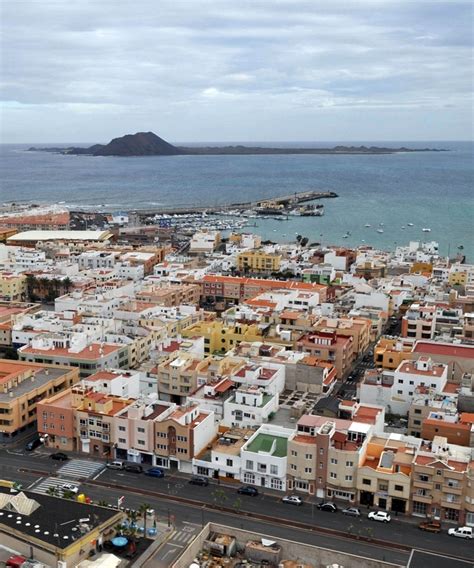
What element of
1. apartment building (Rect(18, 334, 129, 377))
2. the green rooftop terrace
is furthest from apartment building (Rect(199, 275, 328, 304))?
the green rooftop terrace

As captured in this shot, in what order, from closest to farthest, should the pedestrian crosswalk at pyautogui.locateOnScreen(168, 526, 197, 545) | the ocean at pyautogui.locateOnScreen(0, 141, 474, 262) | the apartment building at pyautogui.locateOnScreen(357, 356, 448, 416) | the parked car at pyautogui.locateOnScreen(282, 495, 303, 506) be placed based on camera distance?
1. the pedestrian crosswalk at pyautogui.locateOnScreen(168, 526, 197, 545)
2. the parked car at pyautogui.locateOnScreen(282, 495, 303, 506)
3. the apartment building at pyautogui.locateOnScreen(357, 356, 448, 416)
4. the ocean at pyautogui.locateOnScreen(0, 141, 474, 262)

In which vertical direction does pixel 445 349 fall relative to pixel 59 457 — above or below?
above

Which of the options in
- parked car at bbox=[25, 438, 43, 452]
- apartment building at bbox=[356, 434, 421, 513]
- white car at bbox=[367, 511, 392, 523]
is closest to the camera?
white car at bbox=[367, 511, 392, 523]

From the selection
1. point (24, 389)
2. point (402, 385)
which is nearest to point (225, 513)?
point (402, 385)

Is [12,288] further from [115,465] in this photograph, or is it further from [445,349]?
[445,349]

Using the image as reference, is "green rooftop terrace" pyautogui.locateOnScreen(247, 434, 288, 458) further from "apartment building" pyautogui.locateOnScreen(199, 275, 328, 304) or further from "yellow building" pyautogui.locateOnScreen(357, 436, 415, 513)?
"apartment building" pyautogui.locateOnScreen(199, 275, 328, 304)

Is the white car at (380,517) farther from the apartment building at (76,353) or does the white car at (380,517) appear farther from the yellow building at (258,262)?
the yellow building at (258,262)

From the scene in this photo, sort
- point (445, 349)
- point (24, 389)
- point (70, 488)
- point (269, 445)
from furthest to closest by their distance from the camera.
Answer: point (445, 349) → point (24, 389) → point (269, 445) → point (70, 488)

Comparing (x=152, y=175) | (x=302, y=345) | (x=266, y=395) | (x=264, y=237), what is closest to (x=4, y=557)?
A: (x=266, y=395)
